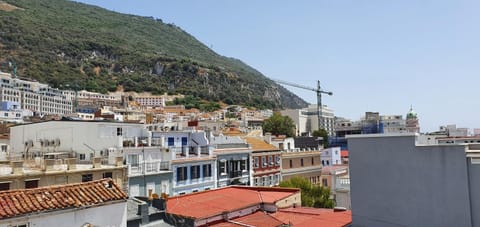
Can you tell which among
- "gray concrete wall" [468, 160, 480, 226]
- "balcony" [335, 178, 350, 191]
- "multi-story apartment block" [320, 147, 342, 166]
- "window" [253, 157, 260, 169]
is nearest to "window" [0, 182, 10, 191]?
"gray concrete wall" [468, 160, 480, 226]

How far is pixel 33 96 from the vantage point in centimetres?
13312

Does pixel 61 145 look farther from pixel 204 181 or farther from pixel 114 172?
pixel 204 181

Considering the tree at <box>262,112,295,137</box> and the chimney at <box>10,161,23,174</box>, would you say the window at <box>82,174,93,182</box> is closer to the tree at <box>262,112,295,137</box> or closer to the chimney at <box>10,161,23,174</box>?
the chimney at <box>10,161,23,174</box>

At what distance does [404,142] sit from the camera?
13305mm

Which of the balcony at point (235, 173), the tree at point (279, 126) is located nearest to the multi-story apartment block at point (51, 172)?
the balcony at point (235, 173)

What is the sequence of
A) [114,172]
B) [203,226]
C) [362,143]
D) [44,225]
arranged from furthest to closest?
[114,172] → [203,226] → [362,143] → [44,225]

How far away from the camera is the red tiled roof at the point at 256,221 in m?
20.9

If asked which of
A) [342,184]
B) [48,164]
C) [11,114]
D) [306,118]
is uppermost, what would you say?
[306,118]

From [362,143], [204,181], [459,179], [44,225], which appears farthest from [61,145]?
[459,179]

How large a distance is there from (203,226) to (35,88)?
136092 mm

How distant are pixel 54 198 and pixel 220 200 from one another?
12793mm

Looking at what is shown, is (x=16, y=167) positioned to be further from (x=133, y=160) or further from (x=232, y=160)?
(x=232, y=160)

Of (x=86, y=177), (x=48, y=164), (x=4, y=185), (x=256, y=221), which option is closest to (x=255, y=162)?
(x=86, y=177)

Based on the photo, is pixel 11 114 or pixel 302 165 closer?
pixel 302 165
